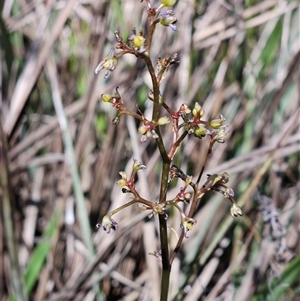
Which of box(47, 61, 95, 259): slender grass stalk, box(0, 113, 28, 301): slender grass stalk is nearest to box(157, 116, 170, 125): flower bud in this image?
box(0, 113, 28, 301): slender grass stalk

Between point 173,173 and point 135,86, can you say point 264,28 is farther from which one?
point 173,173

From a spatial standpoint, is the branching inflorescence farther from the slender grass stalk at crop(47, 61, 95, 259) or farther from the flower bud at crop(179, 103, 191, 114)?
the slender grass stalk at crop(47, 61, 95, 259)

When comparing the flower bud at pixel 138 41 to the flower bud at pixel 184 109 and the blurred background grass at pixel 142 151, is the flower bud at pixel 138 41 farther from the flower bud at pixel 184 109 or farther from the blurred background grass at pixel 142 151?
the blurred background grass at pixel 142 151

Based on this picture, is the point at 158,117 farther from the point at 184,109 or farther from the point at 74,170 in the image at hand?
the point at 74,170

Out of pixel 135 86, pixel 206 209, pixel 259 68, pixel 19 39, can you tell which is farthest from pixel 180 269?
pixel 19 39

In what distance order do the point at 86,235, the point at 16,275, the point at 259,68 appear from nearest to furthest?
1. the point at 16,275
2. the point at 86,235
3. the point at 259,68

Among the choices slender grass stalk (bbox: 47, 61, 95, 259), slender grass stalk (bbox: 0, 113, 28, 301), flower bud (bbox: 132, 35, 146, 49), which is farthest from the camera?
slender grass stalk (bbox: 47, 61, 95, 259)

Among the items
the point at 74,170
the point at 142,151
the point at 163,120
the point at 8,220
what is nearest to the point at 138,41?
the point at 163,120

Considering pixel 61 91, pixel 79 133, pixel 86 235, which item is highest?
pixel 61 91

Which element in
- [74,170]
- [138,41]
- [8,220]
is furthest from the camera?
[74,170]
